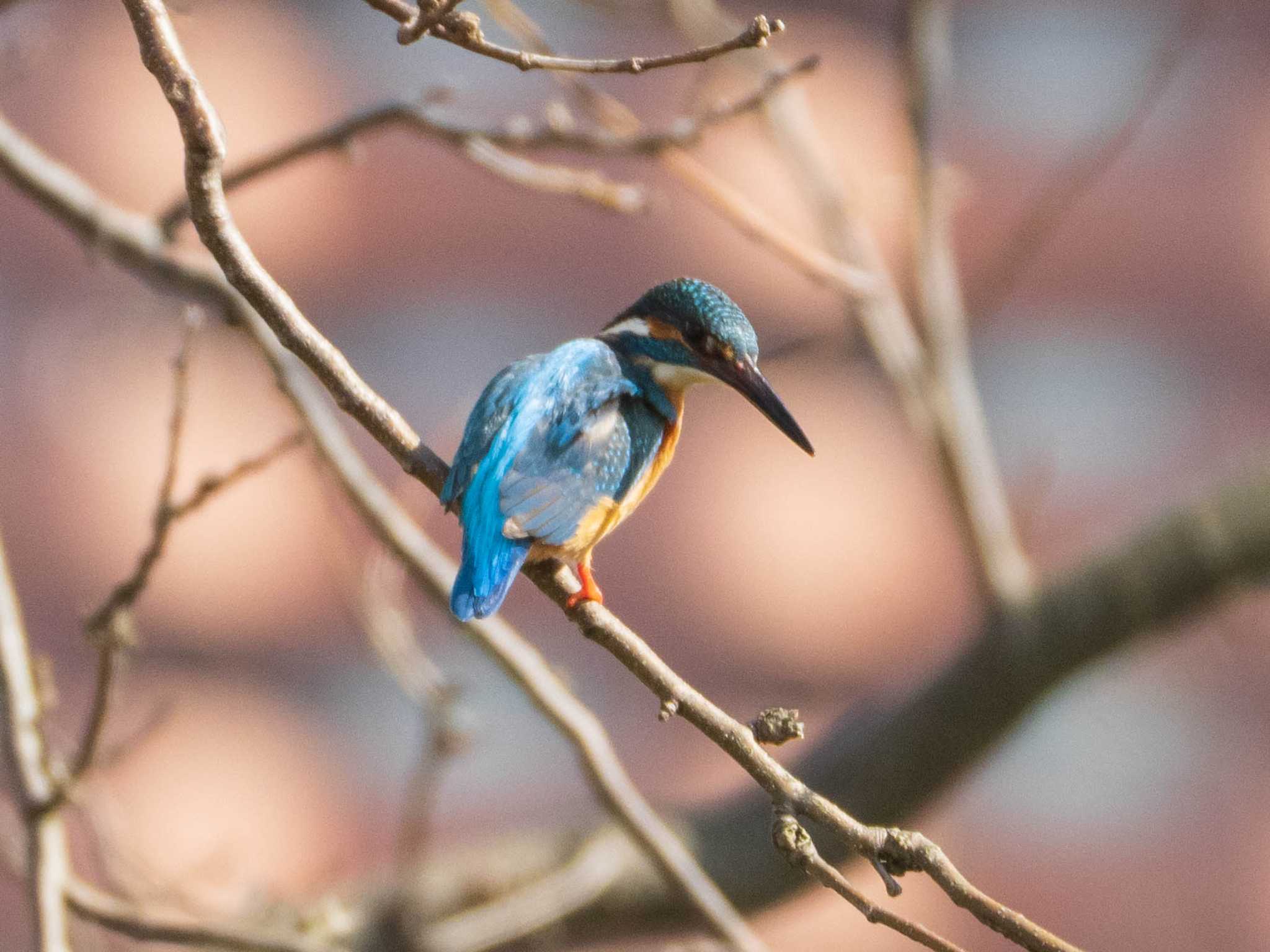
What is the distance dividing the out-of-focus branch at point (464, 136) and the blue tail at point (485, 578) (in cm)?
64

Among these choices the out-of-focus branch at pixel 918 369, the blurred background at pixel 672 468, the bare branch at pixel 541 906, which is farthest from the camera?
the blurred background at pixel 672 468

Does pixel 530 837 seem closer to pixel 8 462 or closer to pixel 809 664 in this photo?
pixel 809 664

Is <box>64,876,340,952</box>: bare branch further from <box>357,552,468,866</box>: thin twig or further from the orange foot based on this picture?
the orange foot

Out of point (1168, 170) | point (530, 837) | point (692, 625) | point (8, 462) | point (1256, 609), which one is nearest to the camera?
point (530, 837)

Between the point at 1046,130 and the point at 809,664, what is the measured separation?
2.09 meters

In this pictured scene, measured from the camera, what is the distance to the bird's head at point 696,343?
199 centimetres

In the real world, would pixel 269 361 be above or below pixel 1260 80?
below

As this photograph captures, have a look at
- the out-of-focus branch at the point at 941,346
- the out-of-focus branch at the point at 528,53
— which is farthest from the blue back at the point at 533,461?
the out-of-focus branch at the point at 941,346

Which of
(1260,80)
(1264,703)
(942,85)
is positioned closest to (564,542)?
(942,85)

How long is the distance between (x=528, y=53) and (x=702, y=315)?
873mm

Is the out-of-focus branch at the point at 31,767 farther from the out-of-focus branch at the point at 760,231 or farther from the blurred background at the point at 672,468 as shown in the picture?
the blurred background at the point at 672,468

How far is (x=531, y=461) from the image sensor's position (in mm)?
1908

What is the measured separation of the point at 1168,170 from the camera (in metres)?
4.98

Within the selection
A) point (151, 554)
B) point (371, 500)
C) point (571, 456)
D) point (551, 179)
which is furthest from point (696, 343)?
point (151, 554)
